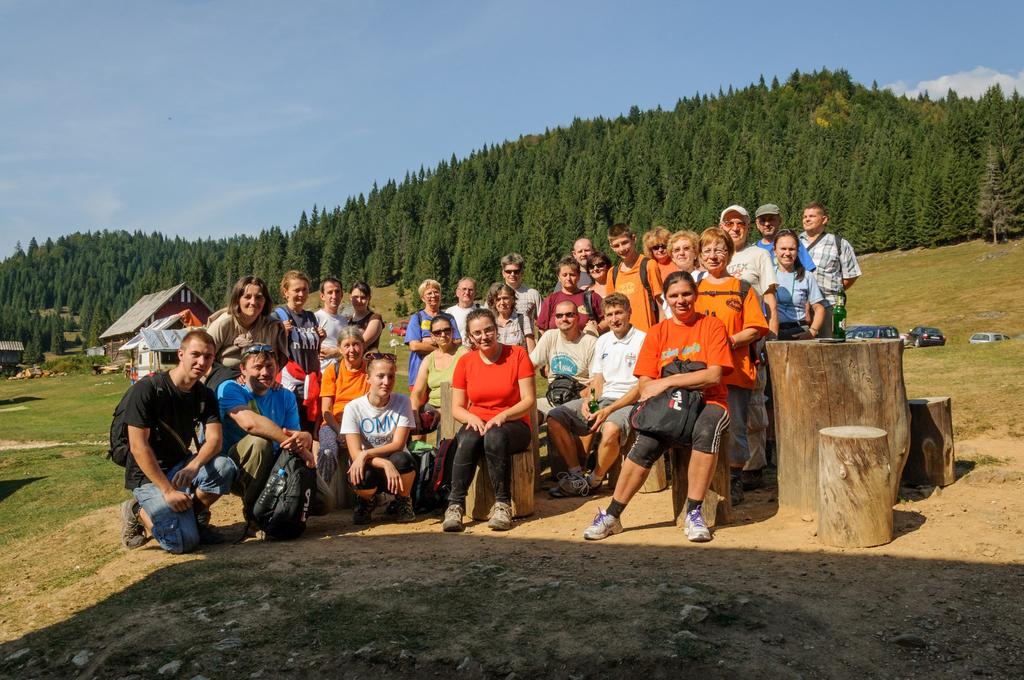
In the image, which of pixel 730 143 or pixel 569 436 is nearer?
pixel 569 436

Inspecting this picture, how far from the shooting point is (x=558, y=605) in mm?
3893

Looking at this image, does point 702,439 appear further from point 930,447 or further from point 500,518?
point 930,447

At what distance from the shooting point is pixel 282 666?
3.47m

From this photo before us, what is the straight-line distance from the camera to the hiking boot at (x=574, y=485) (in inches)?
275

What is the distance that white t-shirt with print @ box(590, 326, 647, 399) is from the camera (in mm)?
6906

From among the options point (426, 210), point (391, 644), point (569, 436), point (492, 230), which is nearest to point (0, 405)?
point (569, 436)

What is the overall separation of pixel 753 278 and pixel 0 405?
3606cm

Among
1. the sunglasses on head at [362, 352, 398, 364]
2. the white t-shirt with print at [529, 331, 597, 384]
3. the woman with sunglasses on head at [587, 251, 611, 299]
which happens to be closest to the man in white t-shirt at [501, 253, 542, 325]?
the woman with sunglasses on head at [587, 251, 611, 299]

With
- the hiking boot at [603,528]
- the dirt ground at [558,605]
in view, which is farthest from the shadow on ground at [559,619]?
the hiking boot at [603,528]

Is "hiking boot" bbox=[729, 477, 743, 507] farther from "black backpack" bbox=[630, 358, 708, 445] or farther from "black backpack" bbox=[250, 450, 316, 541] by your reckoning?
"black backpack" bbox=[250, 450, 316, 541]

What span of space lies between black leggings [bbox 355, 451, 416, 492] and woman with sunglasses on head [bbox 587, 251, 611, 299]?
10.2ft

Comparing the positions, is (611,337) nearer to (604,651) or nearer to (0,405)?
(604,651)

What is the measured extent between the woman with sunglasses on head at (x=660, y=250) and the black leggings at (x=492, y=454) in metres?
2.54

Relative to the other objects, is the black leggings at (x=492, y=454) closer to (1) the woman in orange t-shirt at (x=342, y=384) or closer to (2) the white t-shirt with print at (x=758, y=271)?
(1) the woman in orange t-shirt at (x=342, y=384)
